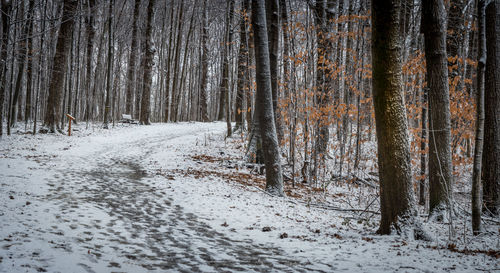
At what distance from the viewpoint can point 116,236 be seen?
12.8ft

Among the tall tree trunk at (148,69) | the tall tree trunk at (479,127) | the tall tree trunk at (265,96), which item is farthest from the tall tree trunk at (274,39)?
the tall tree trunk at (148,69)

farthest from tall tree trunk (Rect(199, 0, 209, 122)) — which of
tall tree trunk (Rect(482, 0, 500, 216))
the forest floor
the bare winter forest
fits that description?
tall tree trunk (Rect(482, 0, 500, 216))

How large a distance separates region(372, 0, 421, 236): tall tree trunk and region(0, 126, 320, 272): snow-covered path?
1812mm

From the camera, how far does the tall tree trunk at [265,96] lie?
692cm

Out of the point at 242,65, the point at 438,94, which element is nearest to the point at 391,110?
the point at 438,94

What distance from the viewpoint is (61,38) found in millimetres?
14773

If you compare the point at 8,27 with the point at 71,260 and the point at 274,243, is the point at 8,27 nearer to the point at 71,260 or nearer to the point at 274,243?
the point at 71,260

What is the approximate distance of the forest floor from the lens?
323 centimetres

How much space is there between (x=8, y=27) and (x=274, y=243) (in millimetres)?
13066

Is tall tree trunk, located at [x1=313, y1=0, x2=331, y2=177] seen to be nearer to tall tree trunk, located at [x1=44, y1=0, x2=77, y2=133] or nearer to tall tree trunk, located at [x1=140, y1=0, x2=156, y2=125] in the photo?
tall tree trunk, located at [x1=44, y1=0, x2=77, y2=133]

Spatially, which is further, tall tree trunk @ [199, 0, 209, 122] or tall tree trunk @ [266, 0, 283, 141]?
tall tree trunk @ [199, 0, 209, 122]

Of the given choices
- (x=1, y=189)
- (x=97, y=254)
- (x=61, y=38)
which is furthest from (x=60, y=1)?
(x=97, y=254)

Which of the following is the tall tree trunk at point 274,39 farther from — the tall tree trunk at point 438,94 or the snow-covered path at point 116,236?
the snow-covered path at point 116,236

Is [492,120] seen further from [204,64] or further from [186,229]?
[204,64]
